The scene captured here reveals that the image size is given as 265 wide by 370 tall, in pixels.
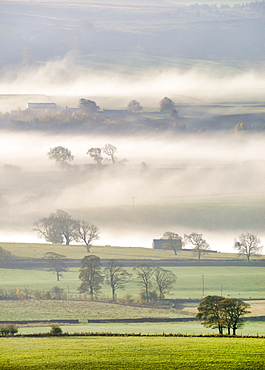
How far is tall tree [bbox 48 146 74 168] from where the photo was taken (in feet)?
464

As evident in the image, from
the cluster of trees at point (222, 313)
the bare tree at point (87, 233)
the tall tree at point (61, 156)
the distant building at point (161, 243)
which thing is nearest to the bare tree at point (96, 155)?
the tall tree at point (61, 156)

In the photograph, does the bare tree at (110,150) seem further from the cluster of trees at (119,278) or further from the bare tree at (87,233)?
the cluster of trees at (119,278)

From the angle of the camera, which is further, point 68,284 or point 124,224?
point 124,224

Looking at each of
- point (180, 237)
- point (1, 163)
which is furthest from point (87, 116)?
point (180, 237)

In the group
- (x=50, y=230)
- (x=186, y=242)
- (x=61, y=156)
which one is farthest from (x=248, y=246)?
(x=61, y=156)

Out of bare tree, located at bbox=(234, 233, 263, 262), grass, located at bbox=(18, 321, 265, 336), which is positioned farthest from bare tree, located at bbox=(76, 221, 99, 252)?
grass, located at bbox=(18, 321, 265, 336)

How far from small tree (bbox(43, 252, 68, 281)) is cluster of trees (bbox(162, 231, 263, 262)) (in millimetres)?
13415

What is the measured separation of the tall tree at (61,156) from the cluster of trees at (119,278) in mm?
57609

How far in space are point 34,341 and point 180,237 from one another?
50.9 metres

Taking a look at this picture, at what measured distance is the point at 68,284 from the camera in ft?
266

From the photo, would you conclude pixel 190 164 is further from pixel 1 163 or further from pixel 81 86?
pixel 81 86

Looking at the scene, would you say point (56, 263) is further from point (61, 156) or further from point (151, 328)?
point (61, 156)

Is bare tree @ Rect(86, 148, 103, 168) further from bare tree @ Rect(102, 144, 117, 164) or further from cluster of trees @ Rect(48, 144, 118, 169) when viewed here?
bare tree @ Rect(102, 144, 117, 164)

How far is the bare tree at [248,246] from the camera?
312ft
